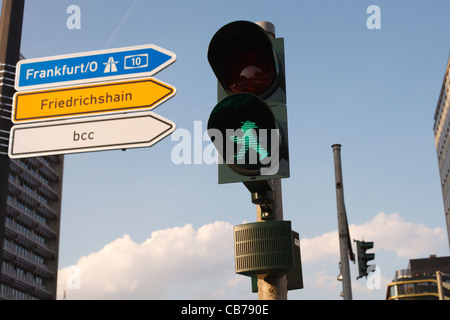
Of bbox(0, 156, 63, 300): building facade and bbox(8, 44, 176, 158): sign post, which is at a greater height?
bbox(0, 156, 63, 300): building facade

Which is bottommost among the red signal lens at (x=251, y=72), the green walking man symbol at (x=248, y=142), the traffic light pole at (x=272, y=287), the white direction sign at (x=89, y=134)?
the traffic light pole at (x=272, y=287)

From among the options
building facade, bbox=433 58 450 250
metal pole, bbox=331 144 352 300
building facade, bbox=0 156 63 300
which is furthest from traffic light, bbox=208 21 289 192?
building facade, bbox=433 58 450 250

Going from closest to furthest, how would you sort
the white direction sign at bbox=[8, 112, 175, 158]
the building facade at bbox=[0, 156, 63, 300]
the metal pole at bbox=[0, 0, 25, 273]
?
the white direction sign at bbox=[8, 112, 175, 158], the metal pole at bbox=[0, 0, 25, 273], the building facade at bbox=[0, 156, 63, 300]

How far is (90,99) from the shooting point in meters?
4.99

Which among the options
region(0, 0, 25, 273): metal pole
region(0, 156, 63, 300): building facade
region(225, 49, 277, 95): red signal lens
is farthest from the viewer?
region(0, 156, 63, 300): building facade

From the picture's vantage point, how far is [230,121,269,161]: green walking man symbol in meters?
3.89

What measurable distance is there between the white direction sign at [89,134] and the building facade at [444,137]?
86071 millimetres

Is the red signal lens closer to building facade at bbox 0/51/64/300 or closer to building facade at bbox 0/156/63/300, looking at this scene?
building facade at bbox 0/51/64/300

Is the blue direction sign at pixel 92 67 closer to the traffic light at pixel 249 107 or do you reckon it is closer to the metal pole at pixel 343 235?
the traffic light at pixel 249 107

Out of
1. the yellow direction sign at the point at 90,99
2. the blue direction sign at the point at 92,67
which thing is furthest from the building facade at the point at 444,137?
the yellow direction sign at the point at 90,99

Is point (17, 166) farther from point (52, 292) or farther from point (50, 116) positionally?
point (50, 116)

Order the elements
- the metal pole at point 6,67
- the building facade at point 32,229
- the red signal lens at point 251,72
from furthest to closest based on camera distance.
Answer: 1. the building facade at point 32,229
2. the metal pole at point 6,67
3. the red signal lens at point 251,72

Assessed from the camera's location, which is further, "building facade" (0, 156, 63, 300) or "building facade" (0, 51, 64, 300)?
"building facade" (0, 156, 63, 300)

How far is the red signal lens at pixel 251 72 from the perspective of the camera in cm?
423
